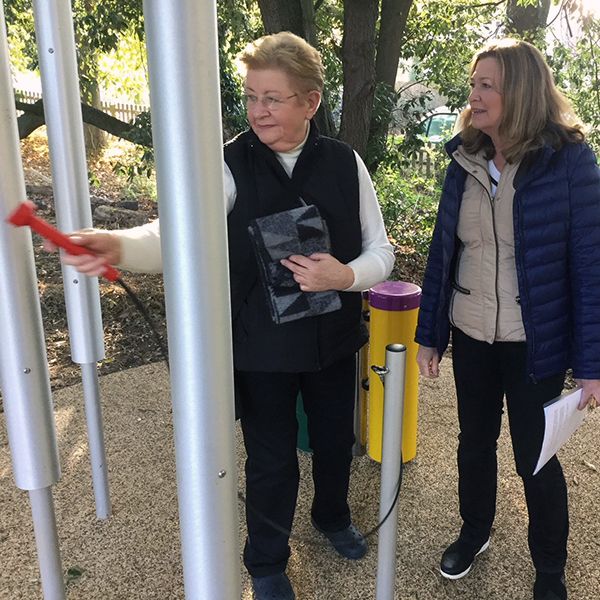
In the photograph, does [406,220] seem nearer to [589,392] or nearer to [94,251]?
[589,392]

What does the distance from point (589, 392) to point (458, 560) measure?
90 centimetres

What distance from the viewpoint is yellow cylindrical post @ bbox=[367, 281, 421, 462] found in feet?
10.1

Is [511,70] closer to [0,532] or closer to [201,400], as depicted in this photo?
[201,400]

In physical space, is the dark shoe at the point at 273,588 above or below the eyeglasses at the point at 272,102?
below

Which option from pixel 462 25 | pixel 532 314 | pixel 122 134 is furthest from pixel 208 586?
pixel 462 25

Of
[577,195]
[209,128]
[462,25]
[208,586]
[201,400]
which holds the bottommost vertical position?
[208,586]

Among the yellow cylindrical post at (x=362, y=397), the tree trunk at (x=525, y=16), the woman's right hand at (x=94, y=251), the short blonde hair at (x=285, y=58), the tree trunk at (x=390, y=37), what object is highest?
the tree trunk at (x=525, y=16)

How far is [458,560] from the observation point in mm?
2613

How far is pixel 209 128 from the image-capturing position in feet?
3.77

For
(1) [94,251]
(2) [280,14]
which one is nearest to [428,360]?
(1) [94,251]

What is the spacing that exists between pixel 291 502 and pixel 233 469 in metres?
1.18

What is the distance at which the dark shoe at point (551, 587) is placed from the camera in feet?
7.94

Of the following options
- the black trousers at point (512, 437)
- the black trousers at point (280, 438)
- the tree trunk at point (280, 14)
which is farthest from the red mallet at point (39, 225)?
the tree trunk at point (280, 14)

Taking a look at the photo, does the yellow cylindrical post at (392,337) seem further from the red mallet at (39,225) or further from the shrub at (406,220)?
the shrub at (406,220)
